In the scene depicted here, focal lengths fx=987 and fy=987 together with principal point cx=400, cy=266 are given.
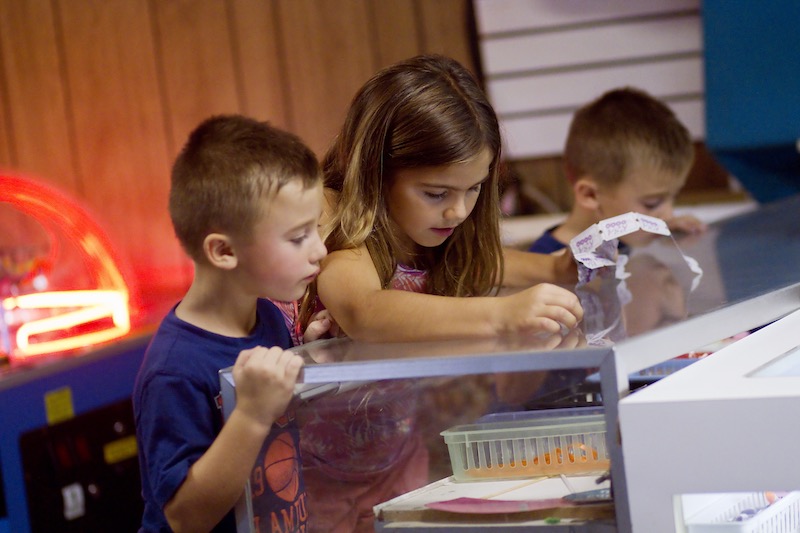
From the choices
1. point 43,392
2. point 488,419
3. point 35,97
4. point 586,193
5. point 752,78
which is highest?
point 35,97

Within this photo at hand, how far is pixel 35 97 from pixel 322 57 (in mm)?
1014

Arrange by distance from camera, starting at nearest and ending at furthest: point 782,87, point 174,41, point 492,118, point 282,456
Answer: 1. point 282,456
2. point 492,118
3. point 782,87
4. point 174,41

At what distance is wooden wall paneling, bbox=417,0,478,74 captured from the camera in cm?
357

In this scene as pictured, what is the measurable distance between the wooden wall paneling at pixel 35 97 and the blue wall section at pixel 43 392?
4.55 feet

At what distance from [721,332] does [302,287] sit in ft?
1.52

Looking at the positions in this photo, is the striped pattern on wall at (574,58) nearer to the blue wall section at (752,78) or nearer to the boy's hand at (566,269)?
the blue wall section at (752,78)

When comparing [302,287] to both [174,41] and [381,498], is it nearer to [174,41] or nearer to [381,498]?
[381,498]

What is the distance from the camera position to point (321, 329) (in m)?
1.23

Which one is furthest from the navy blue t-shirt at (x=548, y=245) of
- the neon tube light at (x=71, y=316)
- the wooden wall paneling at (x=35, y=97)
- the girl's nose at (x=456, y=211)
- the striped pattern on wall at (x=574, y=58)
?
the wooden wall paneling at (x=35, y=97)

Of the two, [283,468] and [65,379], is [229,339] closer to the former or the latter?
[283,468]

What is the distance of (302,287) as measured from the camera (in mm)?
1140

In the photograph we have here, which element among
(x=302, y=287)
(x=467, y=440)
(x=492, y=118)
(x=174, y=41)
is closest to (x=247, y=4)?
(x=174, y=41)

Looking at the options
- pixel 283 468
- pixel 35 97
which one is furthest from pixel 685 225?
pixel 35 97

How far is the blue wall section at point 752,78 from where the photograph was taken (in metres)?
2.88
